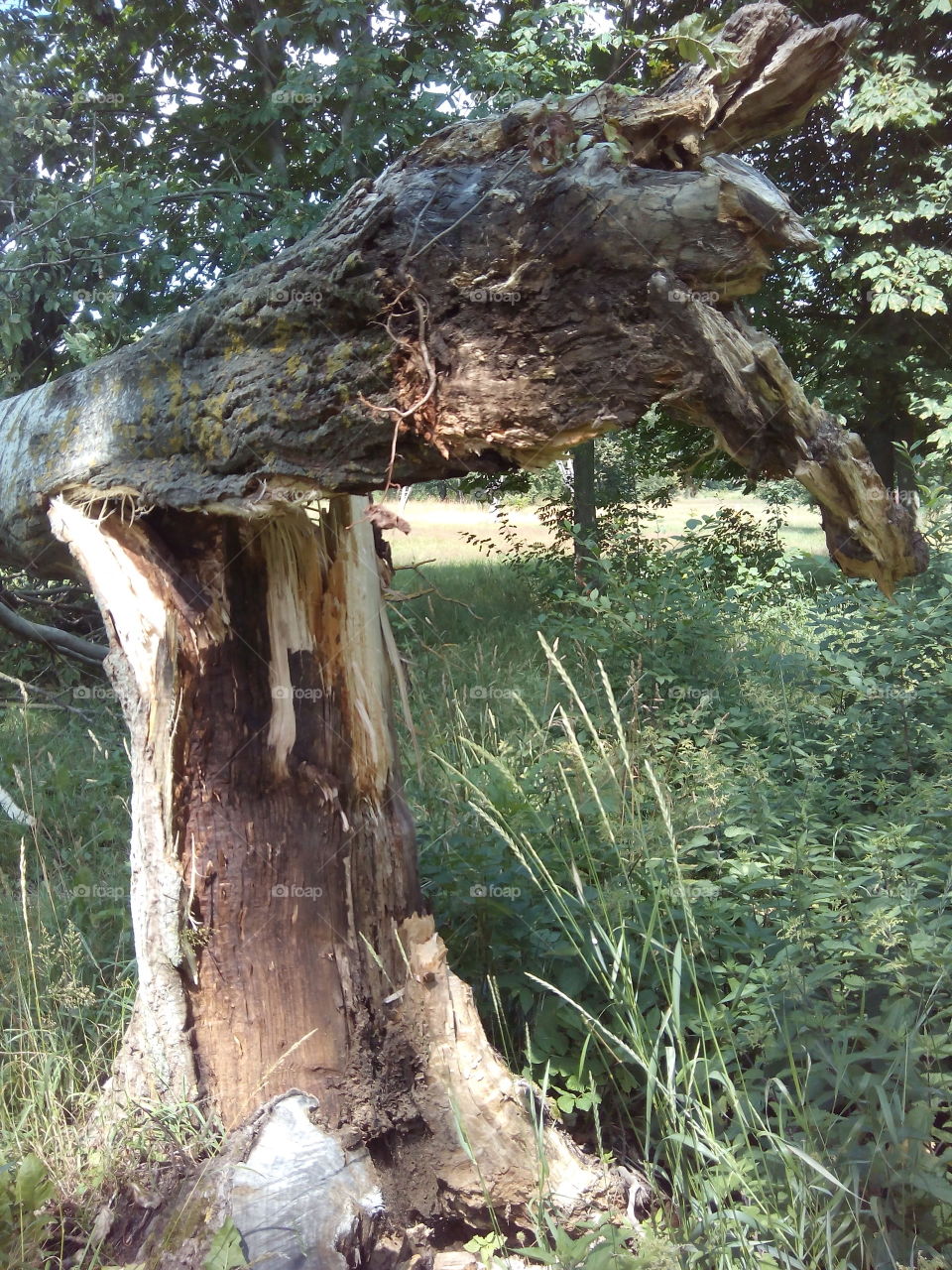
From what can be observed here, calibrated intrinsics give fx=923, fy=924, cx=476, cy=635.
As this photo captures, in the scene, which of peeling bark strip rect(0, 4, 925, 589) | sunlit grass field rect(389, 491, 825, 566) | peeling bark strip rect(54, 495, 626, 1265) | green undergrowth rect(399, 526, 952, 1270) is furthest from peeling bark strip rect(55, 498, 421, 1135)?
sunlit grass field rect(389, 491, 825, 566)

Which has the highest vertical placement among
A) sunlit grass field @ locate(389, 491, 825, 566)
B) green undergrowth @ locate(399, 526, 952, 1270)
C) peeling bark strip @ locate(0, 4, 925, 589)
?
sunlit grass field @ locate(389, 491, 825, 566)

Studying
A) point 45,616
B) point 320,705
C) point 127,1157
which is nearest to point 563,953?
point 320,705

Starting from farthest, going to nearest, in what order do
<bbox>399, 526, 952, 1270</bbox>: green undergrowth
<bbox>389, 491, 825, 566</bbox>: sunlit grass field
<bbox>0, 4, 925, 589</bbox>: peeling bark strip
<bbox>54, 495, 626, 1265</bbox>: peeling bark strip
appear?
<bbox>389, 491, 825, 566</bbox>: sunlit grass field, <bbox>54, 495, 626, 1265</bbox>: peeling bark strip, <bbox>399, 526, 952, 1270</bbox>: green undergrowth, <bbox>0, 4, 925, 589</bbox>: peeling bark strip

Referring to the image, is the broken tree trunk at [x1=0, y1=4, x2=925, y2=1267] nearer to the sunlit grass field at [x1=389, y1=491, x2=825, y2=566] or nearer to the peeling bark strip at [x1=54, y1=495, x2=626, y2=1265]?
the peeling bark strip at [x1=54, y1=495, x2=626, y2=1265]

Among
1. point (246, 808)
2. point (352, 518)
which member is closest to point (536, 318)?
point (352, 518)

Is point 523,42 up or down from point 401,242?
up

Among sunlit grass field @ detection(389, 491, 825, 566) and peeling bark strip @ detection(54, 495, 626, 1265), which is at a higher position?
sunlit grass field @ detection(389, 491, 825, 566)

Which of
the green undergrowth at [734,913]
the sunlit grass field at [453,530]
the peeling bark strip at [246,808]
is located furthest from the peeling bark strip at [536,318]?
the sunlit grass field at [453,530]

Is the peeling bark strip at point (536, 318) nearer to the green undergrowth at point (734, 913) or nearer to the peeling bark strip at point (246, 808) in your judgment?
the peeling bark strip at point (246, 808)

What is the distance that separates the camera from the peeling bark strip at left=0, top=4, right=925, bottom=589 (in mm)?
1588

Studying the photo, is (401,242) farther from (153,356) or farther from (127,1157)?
(127,1157)

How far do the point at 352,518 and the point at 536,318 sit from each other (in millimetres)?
894

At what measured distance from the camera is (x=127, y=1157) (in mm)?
2363

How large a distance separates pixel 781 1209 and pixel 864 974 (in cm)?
71
